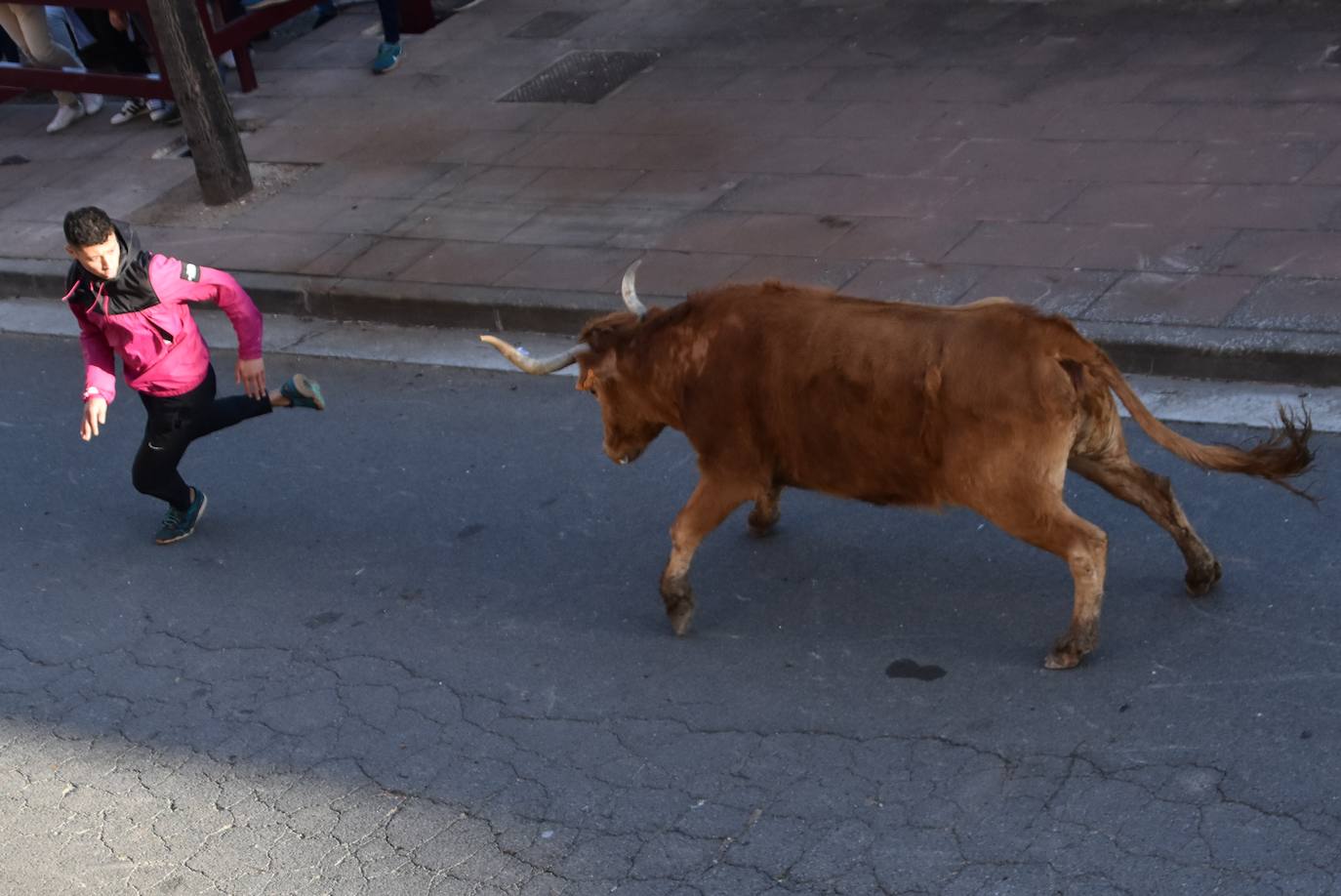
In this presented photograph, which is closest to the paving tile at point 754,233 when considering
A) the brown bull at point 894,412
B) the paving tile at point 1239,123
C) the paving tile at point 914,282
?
the paving tile at point 914,282

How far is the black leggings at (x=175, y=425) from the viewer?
6781mm

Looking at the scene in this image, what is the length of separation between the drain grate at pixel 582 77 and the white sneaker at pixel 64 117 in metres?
3.96

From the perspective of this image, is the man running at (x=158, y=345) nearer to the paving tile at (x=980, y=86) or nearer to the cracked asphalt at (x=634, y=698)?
the cracked asphalt at (x=634, y=698)

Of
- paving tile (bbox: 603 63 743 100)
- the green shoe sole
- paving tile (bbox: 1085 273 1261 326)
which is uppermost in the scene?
the green shoe sole

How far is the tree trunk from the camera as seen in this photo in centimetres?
1089

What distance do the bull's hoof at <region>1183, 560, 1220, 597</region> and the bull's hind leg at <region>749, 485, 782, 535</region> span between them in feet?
5.10

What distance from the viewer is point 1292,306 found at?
740 cm

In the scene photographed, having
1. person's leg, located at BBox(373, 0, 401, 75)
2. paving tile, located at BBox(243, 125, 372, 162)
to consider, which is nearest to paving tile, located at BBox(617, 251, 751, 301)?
paving tile, located at BBox(243, 125, 372, 162)

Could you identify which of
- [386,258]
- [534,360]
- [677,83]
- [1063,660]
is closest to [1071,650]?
[1063,660]

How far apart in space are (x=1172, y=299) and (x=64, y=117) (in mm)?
9699

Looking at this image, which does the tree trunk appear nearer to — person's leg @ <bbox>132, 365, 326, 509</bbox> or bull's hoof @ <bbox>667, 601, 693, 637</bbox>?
person's leg @ <bbox>132, 365, 326, 509</bbox>

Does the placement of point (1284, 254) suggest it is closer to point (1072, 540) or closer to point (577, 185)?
point (1072, 540)

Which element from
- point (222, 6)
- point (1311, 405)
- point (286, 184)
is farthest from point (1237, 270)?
point (222, 6)

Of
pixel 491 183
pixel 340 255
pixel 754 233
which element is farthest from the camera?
pixel 491 183
